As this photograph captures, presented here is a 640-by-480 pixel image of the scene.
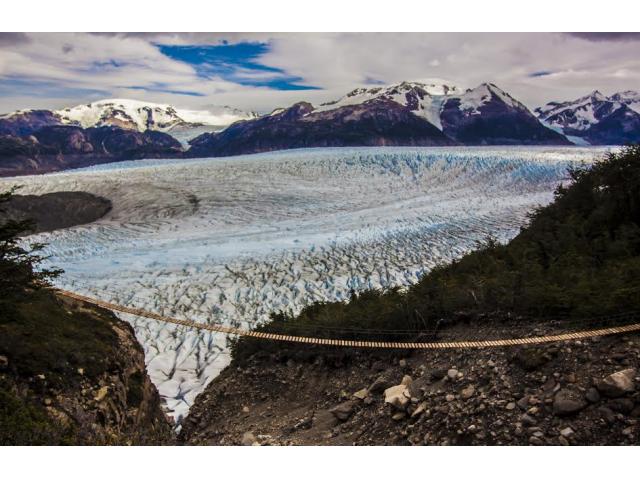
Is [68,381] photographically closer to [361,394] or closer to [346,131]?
[361,394]

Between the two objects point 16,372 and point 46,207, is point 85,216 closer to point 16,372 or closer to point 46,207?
point 46,207

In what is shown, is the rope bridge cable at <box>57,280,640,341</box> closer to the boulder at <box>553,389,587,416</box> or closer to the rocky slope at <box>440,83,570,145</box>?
the boulder at <box>553,389,587,416</box>

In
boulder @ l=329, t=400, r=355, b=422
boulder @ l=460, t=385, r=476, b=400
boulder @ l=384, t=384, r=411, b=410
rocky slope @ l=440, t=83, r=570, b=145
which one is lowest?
boulder @ l=329, t=400, r=355, b=422

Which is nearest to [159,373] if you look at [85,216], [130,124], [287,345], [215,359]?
[215,359]

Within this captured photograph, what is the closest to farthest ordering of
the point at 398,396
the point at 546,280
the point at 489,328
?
the point at 398,396, the point at 489,328, the point at 546,280

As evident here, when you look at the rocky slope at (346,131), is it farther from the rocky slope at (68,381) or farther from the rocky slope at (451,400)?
the rocky slope at (451,400)

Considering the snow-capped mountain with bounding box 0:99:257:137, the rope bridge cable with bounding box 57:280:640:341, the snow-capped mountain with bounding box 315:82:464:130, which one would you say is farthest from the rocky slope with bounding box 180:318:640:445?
the snow-capped mountain with bounding box 0:99:257:137

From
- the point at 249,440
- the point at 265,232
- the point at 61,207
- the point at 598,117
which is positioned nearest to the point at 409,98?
the point at 598,117
